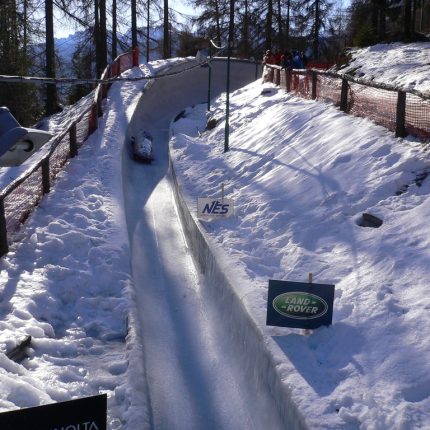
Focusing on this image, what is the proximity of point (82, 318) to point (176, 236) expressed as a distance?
14.9 feet

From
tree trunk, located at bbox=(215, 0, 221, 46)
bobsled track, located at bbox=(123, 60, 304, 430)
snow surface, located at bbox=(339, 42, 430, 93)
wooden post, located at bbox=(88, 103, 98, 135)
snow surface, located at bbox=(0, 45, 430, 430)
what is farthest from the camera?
tree trunk, located at bbox=(215, 0, 221, 46)

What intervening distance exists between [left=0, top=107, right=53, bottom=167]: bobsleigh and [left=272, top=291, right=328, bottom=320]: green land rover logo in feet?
8.71

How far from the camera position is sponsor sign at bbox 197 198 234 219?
10.1 meters

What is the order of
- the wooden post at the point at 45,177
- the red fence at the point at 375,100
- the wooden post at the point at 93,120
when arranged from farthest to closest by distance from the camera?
the wooden post at the point at 93,120 < the wooden post at the point at 45,177 < the red fence at the point at 375,100

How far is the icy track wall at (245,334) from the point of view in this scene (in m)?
5.24

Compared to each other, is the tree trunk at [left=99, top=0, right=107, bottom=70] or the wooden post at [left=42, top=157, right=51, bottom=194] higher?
the tree trunk at [left=99, top=0, right=107, bottom=70]

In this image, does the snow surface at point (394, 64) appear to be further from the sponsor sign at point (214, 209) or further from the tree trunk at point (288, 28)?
the tree trunk at point (288, 28)

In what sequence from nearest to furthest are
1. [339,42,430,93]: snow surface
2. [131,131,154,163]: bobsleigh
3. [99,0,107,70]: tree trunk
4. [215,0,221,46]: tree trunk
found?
[339,42,430,93]: snow surface → [131,131,154,163]: bobsleigh → [99,0,107,70]: tree trunk → [215,0,221,46]: tree trunk

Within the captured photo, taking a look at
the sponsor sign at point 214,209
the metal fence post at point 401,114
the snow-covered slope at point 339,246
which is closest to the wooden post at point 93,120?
the snow-covered slope at point 339,246

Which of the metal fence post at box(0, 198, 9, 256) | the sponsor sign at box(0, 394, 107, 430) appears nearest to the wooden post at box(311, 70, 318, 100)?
the metal fence post at box(0, 198, 9, 256)

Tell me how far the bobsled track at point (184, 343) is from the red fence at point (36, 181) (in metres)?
1.76

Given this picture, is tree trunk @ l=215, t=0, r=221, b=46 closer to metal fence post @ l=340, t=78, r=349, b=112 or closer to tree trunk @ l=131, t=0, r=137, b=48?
tree trunk @ l=131, t=0, r=137, b=48

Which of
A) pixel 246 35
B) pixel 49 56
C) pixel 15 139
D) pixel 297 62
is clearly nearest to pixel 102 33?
pixel 49 56

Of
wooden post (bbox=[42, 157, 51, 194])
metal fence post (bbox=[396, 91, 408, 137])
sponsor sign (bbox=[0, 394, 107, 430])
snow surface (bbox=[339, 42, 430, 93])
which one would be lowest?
wooden post (bbox=[42, 157, 51, 194])
